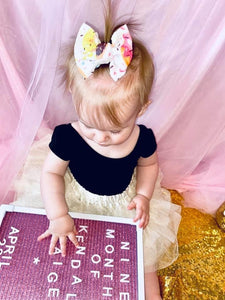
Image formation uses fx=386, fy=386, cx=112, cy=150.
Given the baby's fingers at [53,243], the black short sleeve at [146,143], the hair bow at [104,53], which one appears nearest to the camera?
the hair bow at [104,53]

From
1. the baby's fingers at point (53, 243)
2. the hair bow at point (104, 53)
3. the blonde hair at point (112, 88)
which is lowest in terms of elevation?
the baby's fingers at point (53, 243)

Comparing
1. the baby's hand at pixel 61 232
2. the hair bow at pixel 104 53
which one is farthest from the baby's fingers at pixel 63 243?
the hair bow at pixel 104 53

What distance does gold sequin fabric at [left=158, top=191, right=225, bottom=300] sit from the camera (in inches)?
36.9

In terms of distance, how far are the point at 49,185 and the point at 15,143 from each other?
0.16m

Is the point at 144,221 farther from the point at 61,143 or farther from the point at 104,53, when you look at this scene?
the point at 104,53

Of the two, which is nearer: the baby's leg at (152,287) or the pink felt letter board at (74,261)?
the pink felt letter board at (74,261)

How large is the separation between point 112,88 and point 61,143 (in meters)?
0.20

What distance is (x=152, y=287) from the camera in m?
0.88

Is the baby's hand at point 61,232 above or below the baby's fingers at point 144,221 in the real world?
below

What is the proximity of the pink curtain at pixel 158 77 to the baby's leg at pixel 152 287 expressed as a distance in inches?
12.6

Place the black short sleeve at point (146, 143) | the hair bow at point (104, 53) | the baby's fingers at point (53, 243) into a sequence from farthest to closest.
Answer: the black short sleeve at point (146, 143), the baby's fingers at point (53, 243), the hair bow at point (104, 53)

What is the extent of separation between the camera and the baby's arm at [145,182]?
33.5 inches

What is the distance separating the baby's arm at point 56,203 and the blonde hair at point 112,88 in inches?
6.9

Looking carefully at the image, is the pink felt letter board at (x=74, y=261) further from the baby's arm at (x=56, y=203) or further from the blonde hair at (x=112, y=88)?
the blonde hair at (x=112, y=88)
